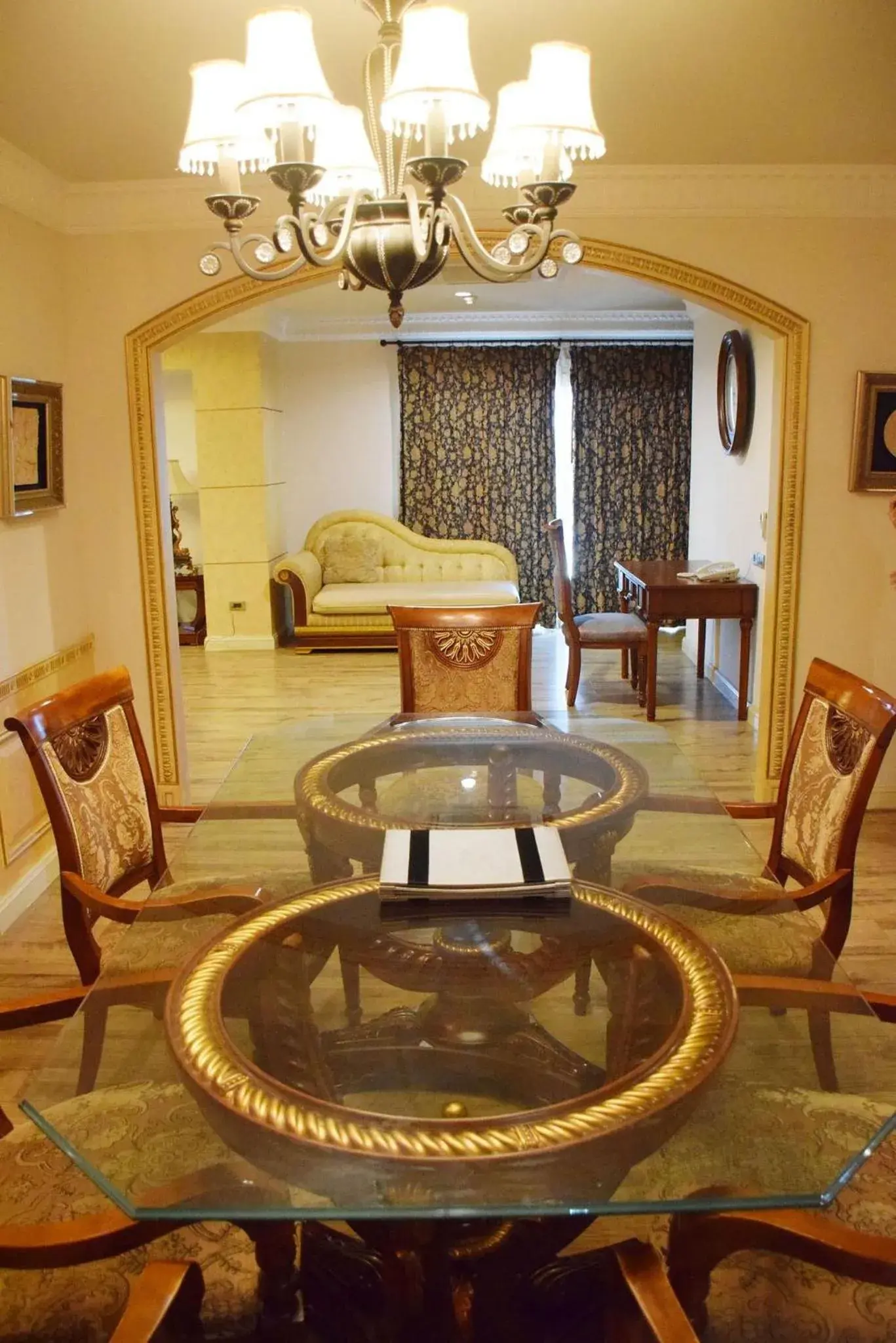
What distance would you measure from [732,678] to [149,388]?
3.74 metres

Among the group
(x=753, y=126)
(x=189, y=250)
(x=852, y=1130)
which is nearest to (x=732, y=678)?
(x=753, y=126)

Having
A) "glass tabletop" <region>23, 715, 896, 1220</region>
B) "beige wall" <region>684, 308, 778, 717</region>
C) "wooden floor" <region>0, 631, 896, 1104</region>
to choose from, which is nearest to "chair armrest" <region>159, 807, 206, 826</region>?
"glass tabletop" <region>23, 715, 896, 1220</region>

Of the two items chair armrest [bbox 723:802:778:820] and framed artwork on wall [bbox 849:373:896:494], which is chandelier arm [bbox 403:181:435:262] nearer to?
chair armrest [bbox 723:802:778:820]

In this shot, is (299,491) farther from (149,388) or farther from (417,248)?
(417,248)

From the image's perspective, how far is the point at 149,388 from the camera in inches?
150

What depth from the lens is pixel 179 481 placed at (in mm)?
8047

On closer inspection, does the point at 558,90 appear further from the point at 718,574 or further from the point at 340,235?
the point at 718,574

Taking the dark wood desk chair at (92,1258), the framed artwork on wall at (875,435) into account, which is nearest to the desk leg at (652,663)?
the framed artwork on wall at (875,435)

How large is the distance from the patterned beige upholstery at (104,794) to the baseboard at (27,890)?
3.59ft

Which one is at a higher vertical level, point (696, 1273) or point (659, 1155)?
point (659, 1155)

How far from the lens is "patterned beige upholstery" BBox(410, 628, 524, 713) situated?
10.7 feet

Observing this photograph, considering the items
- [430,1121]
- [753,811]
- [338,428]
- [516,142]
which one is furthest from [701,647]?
[430,1121]

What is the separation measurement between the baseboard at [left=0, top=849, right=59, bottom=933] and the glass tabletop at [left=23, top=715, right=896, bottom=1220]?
1468 mm

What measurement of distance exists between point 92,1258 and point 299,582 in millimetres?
6496
